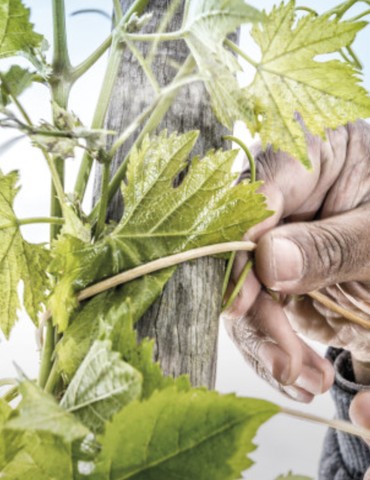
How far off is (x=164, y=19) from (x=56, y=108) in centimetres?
14

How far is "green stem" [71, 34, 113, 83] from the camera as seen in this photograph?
13.6 inches

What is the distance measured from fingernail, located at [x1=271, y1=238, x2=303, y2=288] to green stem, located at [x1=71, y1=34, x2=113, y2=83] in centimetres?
18

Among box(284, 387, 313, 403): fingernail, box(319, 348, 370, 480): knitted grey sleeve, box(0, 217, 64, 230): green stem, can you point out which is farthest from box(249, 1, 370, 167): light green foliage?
box(319, 348, 370, 480): knitted grey sleeve

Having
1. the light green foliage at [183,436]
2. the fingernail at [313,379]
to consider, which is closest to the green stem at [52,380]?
the light green foliage at [183,436]

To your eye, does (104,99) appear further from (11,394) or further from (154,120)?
(11,394)

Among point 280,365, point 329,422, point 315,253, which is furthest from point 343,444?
point 329,422

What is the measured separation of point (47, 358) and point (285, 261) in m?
0.20

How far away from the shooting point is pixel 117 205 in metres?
0.36

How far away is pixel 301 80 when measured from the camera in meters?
0.32

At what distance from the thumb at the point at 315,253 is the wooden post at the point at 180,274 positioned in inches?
3.3

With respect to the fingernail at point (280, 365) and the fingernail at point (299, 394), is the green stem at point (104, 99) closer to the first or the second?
the fingernail at point (280, 365)

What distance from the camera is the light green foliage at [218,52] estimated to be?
0.28 metres

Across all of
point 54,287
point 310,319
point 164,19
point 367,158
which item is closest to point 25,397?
point 54,287

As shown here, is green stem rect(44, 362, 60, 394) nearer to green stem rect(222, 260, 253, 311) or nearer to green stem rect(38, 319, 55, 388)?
green stem rect(38, 319, 55, 388)
